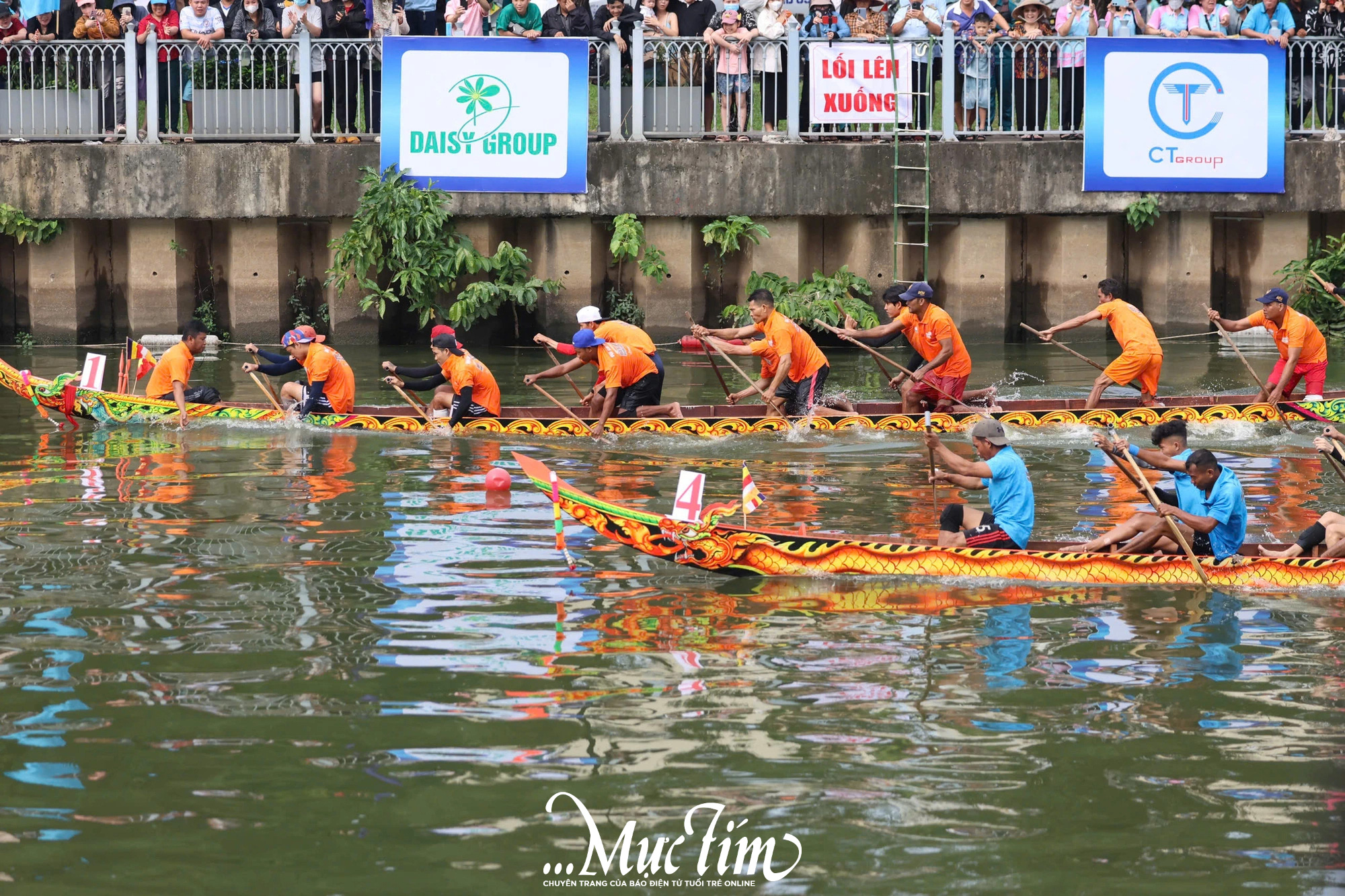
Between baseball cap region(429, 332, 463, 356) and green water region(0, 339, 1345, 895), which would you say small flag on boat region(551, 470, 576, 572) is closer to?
green water region(0, 339, 1345, 895)

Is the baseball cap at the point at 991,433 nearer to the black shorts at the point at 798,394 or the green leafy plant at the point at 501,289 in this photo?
the black shorts at the point at 798,394

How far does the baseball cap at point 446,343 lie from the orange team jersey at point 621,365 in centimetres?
148

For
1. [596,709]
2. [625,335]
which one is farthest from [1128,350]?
[596,709]

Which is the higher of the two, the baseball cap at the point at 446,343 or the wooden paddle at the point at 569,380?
the baseball cap at the point at 446,343

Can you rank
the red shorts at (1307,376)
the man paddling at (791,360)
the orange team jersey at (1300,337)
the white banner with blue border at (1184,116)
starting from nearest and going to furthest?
the orange team jersey at (1300,337) < the red shorts at (1307,376) < the man paddling at (791,360) < the white banner with blue border at (1184,116)

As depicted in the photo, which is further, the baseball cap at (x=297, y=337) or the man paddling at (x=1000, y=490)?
the baseball cap at (x=297, y=337)

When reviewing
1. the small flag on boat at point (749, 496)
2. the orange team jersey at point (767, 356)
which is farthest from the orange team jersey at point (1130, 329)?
the small flag on boat at point (749, 496)

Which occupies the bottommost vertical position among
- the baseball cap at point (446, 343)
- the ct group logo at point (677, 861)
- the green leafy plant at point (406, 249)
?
the ct group logo at point (677, 861)

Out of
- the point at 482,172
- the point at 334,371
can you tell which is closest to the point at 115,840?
the point at 334,371

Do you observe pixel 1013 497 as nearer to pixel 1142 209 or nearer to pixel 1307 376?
pixel 1307 376

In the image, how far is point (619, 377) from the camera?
16.8m

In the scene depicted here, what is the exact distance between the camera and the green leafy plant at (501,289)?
22.2 meters

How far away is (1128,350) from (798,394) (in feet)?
11.5

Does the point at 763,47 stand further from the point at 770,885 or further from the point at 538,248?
the point at 770,885
